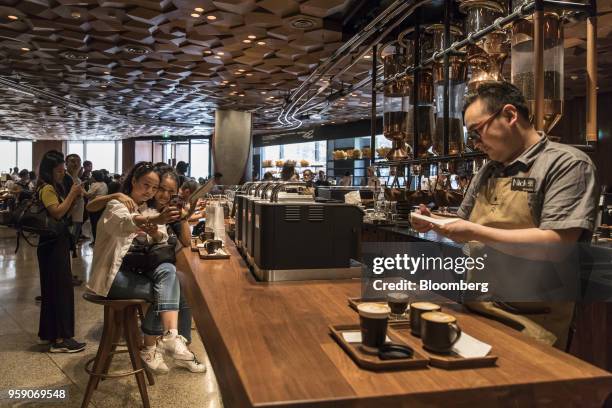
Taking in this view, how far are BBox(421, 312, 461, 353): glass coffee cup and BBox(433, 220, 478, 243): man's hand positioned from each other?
370 millimetres

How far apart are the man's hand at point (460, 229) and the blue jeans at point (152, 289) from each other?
1.79 m

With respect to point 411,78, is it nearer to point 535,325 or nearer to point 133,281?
point 535,325

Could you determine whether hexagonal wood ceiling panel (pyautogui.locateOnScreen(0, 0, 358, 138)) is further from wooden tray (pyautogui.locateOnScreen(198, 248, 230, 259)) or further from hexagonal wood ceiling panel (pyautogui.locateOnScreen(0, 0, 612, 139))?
wooden tray (pyautogui.locateOnScreen(198, 248, 230, 259))

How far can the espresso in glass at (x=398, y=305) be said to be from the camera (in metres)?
1.33

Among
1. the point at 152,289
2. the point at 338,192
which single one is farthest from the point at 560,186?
the point at 338,192

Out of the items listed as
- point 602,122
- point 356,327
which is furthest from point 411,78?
point 602,122

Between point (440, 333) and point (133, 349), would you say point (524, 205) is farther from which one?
point (133, 349)

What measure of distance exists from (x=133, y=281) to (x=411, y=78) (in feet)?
6.62

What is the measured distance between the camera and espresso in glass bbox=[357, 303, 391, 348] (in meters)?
1.05

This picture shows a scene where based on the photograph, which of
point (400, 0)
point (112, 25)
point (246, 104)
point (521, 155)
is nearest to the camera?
point (521, 155)

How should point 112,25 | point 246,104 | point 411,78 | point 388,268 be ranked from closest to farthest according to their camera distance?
point 388,268, point 411,78, point 112,25, point 246,104

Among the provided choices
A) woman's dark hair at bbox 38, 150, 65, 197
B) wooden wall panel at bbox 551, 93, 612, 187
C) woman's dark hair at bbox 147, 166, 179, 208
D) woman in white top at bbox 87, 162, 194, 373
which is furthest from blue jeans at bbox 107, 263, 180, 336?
wooden wall panel at bbox 551, 93, 612, 187

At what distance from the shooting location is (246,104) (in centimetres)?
1149

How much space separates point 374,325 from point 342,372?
13 centimetres
